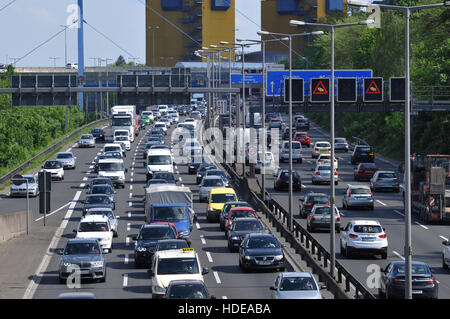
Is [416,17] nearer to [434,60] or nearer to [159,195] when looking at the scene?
[434,60]

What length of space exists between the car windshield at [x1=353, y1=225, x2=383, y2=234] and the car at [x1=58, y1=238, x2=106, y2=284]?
33.5 ft

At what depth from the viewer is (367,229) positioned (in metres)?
37.8

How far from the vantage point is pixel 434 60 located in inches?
3322

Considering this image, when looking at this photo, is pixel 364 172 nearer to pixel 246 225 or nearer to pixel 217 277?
pixel 246 225

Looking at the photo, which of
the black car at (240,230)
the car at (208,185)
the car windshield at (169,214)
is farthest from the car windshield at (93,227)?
the car at (208,185)

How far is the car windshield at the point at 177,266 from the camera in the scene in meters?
29.4

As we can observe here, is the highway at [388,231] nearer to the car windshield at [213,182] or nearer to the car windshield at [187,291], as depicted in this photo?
the car windshield at [213,182]

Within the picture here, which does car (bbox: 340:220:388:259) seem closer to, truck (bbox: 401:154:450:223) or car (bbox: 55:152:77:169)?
truck (bbox: 401:154:450:223)

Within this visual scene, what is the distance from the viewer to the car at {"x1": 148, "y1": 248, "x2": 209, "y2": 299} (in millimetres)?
28703

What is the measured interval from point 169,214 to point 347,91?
106 ft

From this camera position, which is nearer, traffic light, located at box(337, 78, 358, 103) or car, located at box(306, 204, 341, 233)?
car, located at box(306, 204, 341, 233)

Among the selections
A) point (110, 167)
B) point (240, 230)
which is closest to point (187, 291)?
point (240, 230)

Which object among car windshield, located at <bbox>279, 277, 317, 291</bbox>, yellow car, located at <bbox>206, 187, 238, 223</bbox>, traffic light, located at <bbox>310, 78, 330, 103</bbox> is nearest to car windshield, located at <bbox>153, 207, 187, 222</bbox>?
yellow car, located at <bbox>206, 187, 238, 223</bbox>

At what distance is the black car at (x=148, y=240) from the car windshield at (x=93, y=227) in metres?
3.94
